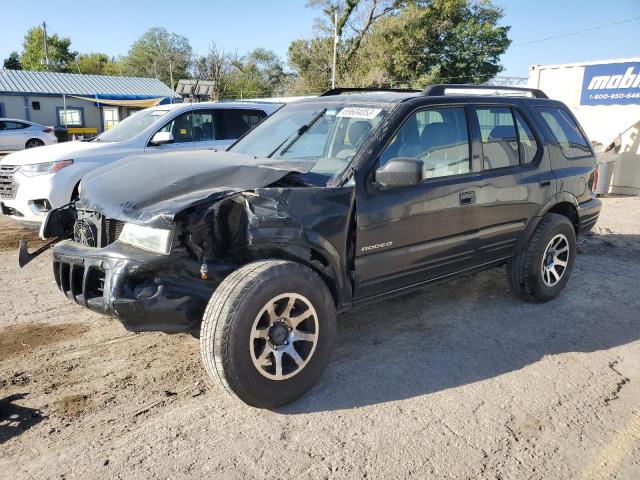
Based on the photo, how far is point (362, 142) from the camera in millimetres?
3531

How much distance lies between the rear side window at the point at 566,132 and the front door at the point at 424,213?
3.92 ft

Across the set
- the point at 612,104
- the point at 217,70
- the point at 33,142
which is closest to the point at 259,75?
the point at 217,70

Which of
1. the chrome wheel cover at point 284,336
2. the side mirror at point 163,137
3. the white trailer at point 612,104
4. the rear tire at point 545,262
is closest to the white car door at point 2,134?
the side mirror at point 163,137

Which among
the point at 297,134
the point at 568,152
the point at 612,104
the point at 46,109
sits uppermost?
the point at 46,109

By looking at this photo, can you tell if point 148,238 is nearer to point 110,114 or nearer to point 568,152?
point 568,152

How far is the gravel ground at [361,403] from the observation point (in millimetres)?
2594

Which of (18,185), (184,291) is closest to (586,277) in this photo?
(184,291)

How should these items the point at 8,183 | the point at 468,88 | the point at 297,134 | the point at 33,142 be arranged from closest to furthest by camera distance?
the point at 297,134, the point at 468,88, the point at 8,183, the point at 33,142

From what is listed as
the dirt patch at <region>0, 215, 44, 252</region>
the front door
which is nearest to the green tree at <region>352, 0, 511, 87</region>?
the dirt patch at <region>0, 215, 44, 252</region>

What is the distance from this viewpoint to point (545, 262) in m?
4.78

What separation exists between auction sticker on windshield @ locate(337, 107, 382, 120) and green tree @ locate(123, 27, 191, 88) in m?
59.1

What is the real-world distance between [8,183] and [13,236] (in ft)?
2.56

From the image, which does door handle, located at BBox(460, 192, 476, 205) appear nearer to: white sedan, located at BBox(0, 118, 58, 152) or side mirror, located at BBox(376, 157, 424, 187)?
side mirror, located at BBox(376, 157, 424, 187)

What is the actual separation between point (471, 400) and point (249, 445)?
A: 1.38m
